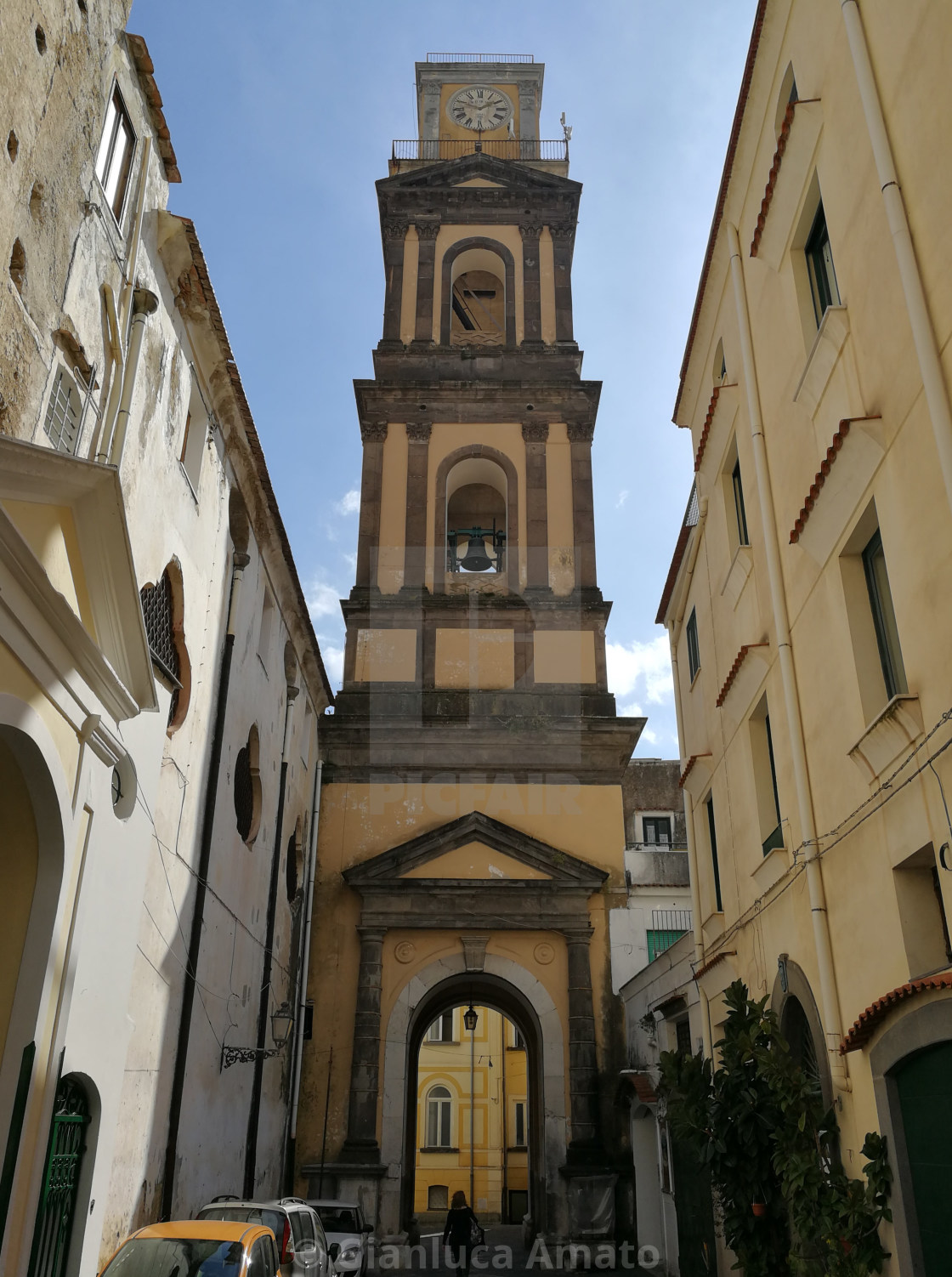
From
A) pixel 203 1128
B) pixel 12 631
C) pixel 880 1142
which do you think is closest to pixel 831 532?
pixel 880 1142

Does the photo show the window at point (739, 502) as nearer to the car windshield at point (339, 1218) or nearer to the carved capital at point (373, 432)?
the car windshield at point (339, 1218)

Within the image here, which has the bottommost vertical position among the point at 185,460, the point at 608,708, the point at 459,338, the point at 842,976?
the point at 842,976

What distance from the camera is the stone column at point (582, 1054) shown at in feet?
54.7

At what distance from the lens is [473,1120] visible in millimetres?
31562

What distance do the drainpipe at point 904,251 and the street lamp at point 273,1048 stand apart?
34.4 ft

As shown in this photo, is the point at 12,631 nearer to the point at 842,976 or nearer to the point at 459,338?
the point at 842,976

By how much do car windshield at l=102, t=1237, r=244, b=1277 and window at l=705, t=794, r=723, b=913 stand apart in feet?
21.5

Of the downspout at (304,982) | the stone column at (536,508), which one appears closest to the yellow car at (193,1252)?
the downspout at (304,982)

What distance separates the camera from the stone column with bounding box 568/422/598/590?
21.1 meters

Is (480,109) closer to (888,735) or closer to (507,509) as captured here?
(507,509)

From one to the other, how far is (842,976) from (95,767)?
17.7ft

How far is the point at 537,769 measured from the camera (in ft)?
63.7

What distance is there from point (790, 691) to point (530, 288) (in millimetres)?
17156

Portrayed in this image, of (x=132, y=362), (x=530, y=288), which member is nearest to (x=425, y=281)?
(x=530, y=288)
